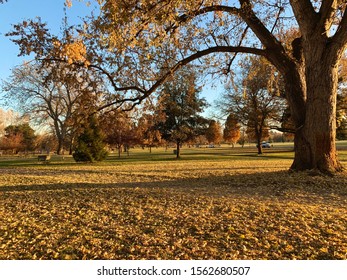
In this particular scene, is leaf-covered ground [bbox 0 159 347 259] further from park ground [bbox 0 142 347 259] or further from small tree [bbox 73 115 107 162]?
small tree [bbox 73 115 107 162]

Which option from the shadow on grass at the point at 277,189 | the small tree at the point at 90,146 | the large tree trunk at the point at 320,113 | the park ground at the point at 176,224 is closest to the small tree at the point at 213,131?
the small tree at the point at 90,146

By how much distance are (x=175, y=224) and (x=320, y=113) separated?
6.86 m

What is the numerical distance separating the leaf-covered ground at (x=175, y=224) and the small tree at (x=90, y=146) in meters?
16.6

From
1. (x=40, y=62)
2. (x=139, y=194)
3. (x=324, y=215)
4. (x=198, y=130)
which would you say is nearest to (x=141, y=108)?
(x=40, y=62)

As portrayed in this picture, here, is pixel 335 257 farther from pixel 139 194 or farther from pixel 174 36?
pixel 174 36

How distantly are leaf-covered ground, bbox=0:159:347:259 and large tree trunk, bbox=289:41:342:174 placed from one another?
1.81 meters

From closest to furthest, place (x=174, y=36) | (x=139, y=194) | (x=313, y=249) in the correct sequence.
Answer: (x=313, y=249) < (x=139, y=194) < (x=174, y=36)

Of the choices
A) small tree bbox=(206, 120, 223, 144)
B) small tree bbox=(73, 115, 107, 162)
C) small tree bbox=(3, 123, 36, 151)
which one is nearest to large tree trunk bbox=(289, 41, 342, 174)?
small tree bbox=(73, 115, 107, 162)

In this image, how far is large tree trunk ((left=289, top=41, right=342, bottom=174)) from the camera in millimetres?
9000

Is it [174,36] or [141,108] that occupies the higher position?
[174,36]

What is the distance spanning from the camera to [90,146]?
2467cm

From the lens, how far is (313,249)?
3.45m

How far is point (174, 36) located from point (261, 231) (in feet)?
26.6

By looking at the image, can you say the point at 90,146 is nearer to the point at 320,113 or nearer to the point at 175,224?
the point at 320,113
